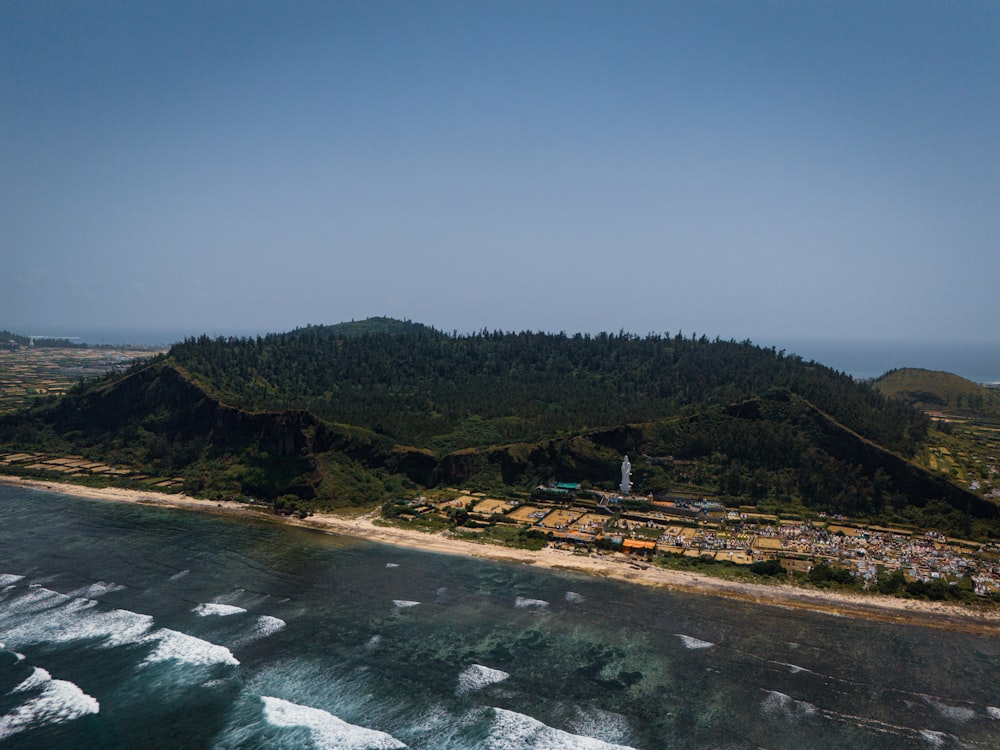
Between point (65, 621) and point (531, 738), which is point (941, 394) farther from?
point (65, 621)

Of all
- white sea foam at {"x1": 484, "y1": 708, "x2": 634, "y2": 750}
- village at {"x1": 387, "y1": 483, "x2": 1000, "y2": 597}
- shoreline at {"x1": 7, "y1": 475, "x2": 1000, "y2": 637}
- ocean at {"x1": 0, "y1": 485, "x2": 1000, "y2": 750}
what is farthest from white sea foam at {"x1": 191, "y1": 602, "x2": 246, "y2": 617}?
village at {"x1": 387, "y1": 483, "x2": 1000, "y2": 597}

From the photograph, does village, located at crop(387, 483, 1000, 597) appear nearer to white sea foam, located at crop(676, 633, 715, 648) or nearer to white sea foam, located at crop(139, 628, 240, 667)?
white sea foam, located at crop(676, 633, 715, 648)

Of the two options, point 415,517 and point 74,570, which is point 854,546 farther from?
point 74,570

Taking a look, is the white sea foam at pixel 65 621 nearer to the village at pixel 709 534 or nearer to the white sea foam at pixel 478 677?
the white sea foam at pixel 478 677

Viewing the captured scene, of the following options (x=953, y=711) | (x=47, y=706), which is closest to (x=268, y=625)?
(x=47, y=706)

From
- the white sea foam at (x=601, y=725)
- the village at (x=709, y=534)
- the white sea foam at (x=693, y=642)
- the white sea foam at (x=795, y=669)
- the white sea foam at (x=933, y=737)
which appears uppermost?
the village at (x=709, y=534)

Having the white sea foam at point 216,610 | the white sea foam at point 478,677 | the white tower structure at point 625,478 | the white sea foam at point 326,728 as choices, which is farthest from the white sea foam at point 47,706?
the white tower structure at point 625,478
